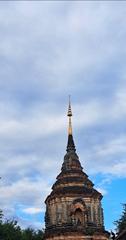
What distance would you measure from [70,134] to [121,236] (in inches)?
1310

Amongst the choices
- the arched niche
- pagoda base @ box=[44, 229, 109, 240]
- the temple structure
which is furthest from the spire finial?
pagoda base @ box=[44, 229, 109, 240]

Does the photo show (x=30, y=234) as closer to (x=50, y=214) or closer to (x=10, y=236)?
(x=10, y=236)

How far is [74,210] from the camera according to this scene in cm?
5053

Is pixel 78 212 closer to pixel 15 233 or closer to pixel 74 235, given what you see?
pixel 74 235

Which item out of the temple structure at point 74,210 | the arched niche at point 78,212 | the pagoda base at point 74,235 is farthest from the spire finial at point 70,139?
the pagoda base at point 74,235

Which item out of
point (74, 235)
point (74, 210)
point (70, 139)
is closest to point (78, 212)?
point (74, 210)

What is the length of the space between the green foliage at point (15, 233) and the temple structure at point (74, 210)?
7315mm

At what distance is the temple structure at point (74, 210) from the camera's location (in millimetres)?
49375

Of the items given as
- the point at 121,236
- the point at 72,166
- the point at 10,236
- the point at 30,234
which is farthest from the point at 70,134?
the point at 121,236

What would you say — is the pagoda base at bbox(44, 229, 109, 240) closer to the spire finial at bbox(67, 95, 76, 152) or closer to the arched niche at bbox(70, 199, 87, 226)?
the arched niche at bbox(70, 199, 87, 226)

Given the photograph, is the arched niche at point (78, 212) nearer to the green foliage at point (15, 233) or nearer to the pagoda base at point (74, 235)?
the pagoda base at point (74, 235)

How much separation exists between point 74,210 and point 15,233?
15.5 metres

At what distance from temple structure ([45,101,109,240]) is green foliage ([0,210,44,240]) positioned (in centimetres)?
732

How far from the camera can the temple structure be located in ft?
162
